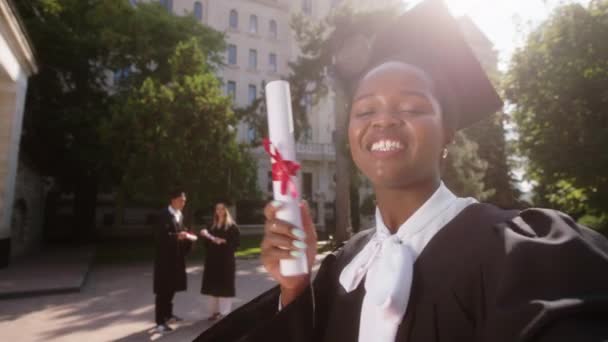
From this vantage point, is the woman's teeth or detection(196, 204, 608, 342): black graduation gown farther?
the woman's teeth

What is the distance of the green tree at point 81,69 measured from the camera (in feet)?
56.9

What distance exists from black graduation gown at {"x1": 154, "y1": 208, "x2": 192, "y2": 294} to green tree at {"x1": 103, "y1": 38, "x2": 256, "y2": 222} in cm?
816

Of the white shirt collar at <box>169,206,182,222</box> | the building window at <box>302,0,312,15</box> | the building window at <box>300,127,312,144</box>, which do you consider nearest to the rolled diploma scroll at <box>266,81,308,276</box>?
the white shirt collar at <box>169,206,182,222</box>

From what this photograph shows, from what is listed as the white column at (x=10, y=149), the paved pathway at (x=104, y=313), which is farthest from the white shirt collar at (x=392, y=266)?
the white column at (x=10, y=149)

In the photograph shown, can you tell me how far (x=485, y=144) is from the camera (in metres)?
27.2

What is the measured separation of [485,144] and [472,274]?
29165 mm

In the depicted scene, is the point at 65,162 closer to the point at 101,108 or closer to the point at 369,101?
the point at 101,108

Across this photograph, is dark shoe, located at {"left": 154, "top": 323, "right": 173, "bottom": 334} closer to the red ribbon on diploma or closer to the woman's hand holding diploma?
the woman's hand holding diploma

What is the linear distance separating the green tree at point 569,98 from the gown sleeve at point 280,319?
13.9 m

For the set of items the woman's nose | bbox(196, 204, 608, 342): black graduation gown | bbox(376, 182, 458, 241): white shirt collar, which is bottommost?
bbox(196, 204, 608, 342): black graduation gown

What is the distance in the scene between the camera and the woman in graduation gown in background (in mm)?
868

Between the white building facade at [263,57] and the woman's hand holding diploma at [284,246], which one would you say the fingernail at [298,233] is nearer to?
the woman's hand holding diploma at [284,246]

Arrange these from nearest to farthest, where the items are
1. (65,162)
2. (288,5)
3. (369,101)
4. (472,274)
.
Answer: (472,274), (369,101), (65,162), (288,5)

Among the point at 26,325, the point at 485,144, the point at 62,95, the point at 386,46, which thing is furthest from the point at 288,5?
the point at 386,46
